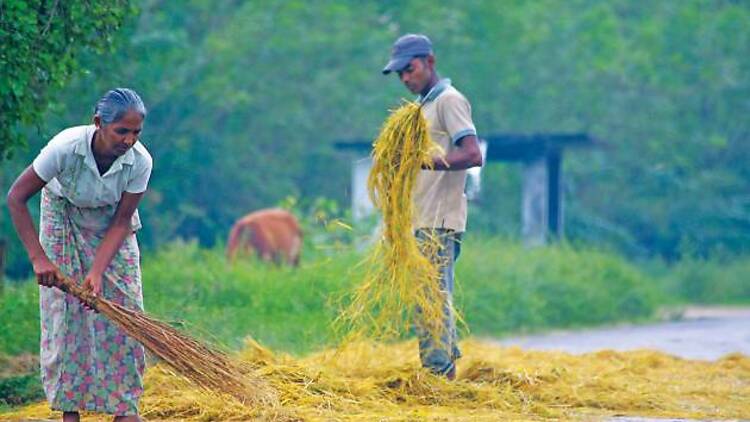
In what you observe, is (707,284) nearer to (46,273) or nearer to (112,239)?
(112,239)

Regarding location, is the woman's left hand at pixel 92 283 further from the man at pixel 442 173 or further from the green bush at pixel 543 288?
the green bush at pixel 543 288

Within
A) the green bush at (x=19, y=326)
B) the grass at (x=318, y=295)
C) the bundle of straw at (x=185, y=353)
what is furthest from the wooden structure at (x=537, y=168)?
the bundle of straw at (x=185, y=353)

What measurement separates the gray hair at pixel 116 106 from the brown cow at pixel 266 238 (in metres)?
9.23

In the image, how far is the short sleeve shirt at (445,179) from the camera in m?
8.12

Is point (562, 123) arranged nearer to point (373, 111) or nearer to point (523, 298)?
point (373, 111)

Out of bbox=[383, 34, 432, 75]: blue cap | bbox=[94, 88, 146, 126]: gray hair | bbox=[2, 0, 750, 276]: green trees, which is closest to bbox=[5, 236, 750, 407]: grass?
bbox=[94, 88, 146, 126]: gray hair

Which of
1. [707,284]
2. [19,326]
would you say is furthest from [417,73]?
[707,284]

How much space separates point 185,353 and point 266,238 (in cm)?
939

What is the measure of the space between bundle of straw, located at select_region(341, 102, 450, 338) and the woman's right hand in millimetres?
2109

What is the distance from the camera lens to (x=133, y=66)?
19.7 meters

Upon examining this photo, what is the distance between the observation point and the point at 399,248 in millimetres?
7762

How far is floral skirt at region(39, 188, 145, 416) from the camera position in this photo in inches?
247

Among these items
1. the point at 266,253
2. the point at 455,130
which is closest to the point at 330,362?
the point at 455,130

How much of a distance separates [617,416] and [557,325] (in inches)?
338
